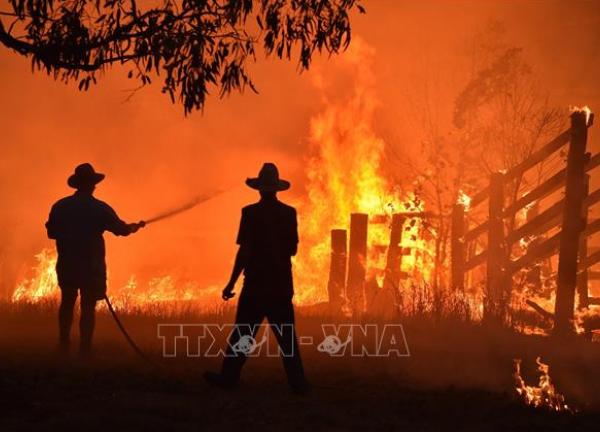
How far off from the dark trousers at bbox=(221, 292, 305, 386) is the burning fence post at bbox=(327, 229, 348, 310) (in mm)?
7454

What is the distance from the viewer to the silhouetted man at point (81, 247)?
9180 mm

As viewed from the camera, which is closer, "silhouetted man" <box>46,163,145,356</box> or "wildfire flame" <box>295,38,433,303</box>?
"silhouetted man" <box>46,163,145,356</box>

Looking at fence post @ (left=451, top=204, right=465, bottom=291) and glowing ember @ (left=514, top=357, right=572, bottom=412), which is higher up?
fence post @ (left=451, top=204, right=465, bottom=291)

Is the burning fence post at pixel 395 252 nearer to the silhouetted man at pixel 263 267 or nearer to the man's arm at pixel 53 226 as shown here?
the man's arm at pixel 53 226

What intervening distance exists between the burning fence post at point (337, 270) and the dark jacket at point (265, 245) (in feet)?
24.6

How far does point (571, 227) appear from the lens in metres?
11.9

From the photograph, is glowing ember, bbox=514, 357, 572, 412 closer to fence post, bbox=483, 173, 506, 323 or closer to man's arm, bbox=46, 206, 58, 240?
man's arm, bbox=46, 206, 58, 240

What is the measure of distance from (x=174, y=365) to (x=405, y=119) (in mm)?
15838

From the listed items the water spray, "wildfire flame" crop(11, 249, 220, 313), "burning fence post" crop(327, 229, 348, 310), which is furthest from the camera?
"burning fence post" crop(327, 229, 348, 310)

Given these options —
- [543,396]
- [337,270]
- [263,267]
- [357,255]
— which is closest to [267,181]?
[263,267]

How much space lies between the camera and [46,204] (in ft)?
104

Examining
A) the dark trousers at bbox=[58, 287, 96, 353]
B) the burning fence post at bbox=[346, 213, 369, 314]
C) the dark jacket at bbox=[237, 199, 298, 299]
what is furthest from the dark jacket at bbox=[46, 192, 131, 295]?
the burning fence post at bbox=[346, 213, 369, 314]

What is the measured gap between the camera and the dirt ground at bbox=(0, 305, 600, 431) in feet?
22.2

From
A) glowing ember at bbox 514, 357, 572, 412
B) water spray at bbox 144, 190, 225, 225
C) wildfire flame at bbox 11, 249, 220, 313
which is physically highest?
water spray at bbox 144, 190, 225, 225
